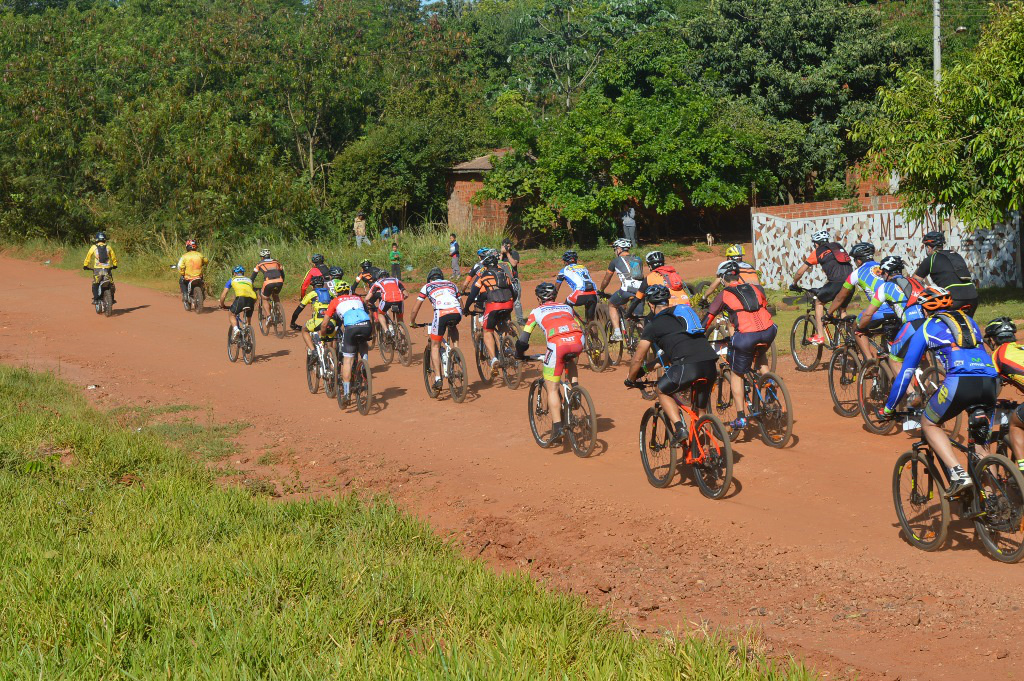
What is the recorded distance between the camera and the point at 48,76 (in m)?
36.1

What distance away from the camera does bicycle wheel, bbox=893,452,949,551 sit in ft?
23.4

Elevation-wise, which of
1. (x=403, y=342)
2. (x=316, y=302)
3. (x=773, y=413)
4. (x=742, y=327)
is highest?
(x=316, y=302)

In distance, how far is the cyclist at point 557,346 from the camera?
1055 centimetres

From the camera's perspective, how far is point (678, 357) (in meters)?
8.91

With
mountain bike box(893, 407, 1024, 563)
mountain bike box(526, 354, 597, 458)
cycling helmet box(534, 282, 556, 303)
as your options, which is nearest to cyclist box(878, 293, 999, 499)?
mountain bike box(893, 407, 1024, 563)

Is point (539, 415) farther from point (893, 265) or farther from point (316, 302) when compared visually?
point (316, 302)

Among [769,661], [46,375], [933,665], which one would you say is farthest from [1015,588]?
[46,375]

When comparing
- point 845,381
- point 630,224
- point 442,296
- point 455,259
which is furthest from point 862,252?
point 630,224

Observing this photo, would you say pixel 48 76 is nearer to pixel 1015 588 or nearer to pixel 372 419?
pixel 372 419

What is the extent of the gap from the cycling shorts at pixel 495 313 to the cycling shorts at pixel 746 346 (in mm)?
4330

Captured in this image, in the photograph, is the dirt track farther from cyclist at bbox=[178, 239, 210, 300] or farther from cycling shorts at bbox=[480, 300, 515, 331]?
cyclist at bbox=[178, 239, 210, 300]

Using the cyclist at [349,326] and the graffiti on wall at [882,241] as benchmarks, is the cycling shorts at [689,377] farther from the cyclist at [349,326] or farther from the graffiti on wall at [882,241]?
the graffiti on wall at [882,241]

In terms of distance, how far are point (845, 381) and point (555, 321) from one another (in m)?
3.58

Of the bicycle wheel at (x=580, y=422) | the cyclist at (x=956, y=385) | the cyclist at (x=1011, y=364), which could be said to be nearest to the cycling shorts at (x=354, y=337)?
the bicycle wheel at (x=580, y=422)
